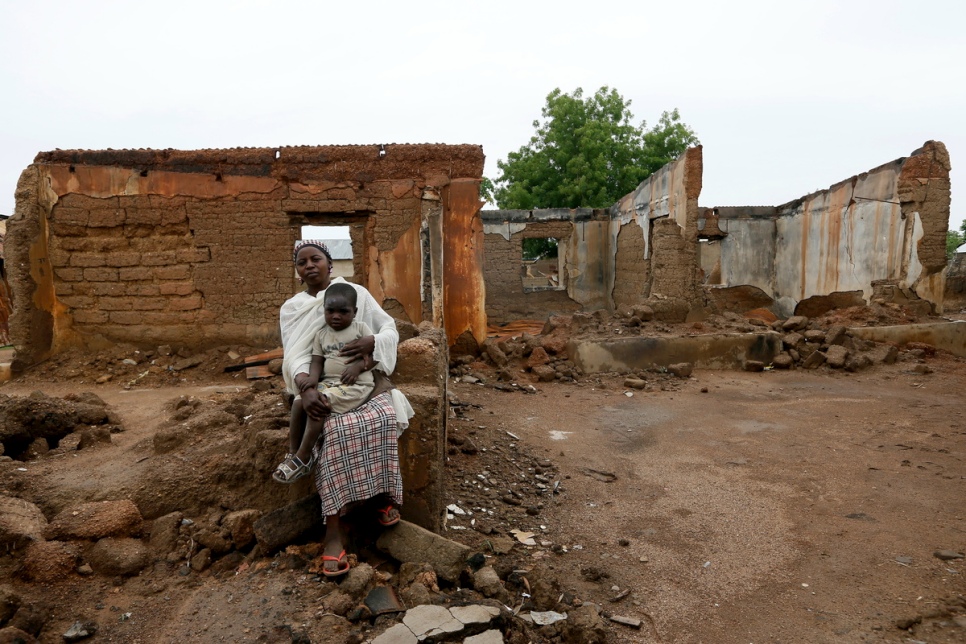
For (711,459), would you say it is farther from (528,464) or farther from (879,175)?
(879,175)

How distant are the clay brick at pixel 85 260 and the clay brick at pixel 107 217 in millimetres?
407

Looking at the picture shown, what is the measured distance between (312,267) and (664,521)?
2.48 meters

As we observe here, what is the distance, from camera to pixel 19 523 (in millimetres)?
2615

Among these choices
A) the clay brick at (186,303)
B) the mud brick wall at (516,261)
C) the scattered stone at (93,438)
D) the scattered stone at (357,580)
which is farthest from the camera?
the mud brick wall at (516,261)

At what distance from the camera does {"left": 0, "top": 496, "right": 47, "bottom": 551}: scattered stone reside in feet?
8.26

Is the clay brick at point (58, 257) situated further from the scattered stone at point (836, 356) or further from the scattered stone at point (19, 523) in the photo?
the scattered stone at point (836, 356)

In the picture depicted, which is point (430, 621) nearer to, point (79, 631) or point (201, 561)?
point (201, 561)

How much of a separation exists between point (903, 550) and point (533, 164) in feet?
64.6

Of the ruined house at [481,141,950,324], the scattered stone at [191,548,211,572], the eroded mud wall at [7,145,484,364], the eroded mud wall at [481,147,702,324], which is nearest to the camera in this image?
the scattered stone at [191,548,211,572]

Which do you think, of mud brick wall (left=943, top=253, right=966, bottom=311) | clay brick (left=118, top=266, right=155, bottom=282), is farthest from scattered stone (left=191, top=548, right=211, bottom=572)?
mud brick wall (left=943, top=253, right=966, bottom=311)

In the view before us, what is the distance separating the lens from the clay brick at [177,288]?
7613 mm

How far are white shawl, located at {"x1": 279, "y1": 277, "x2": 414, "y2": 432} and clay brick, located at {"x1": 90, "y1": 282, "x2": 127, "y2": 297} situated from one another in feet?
19.7

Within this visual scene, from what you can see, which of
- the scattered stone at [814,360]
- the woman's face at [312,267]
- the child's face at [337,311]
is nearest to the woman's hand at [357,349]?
the child's face at [337,311]

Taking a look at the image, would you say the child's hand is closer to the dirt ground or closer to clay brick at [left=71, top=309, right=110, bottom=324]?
the dirt ground
